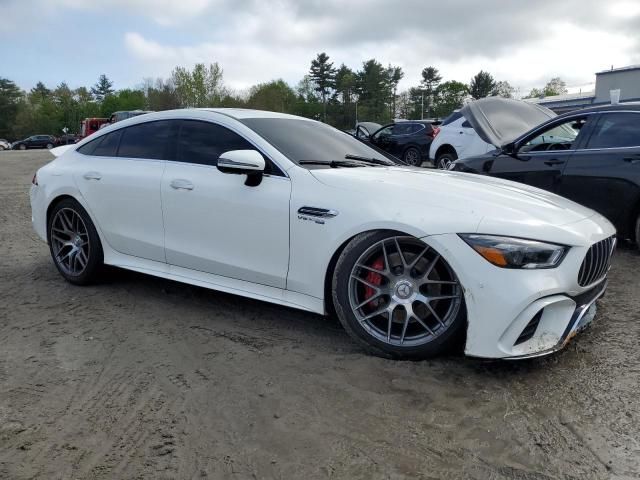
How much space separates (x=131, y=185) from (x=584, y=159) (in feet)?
15.0

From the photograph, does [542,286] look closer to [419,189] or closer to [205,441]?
[419,189]

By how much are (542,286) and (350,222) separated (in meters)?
1.09

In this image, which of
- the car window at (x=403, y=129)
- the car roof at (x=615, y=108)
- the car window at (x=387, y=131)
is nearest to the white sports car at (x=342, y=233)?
the car roof at (x=615, y=108)

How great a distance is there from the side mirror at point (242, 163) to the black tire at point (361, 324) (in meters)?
0.81

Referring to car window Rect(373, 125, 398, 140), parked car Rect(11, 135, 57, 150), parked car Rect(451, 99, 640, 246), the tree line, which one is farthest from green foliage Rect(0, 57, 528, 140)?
parked car Rect(451, 99, 640, 246)

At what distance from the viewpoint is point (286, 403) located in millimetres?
2777

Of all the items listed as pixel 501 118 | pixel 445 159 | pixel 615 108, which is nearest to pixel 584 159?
pixel 615 108

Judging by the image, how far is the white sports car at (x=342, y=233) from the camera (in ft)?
9.49

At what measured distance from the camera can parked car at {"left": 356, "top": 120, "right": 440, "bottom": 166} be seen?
55.4ft

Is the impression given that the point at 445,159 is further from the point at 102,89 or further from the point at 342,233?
the point at 102,89

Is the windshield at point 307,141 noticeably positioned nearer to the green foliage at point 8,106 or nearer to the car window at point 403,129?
the car window at point 403,129

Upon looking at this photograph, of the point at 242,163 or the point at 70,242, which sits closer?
the point at 242,163

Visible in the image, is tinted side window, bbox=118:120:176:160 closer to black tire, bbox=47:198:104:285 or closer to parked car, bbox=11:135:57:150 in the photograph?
black tire, bbox=47:198:104:285

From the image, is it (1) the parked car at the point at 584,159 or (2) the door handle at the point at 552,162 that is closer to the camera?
(1) the parked car at the point at 584,159
